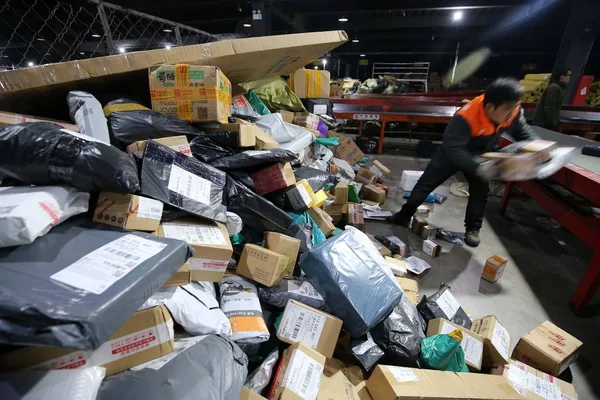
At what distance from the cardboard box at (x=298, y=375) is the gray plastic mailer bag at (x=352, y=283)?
0.23 m

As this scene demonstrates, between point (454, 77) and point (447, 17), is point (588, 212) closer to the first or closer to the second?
point (447, 17)

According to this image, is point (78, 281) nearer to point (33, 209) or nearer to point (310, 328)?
point (33, 209)

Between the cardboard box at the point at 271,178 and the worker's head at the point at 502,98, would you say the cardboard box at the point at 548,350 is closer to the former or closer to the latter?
the worker's head at the point at 502,98

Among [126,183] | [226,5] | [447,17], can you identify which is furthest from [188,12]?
[126,183]

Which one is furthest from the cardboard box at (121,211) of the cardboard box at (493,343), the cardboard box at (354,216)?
the cardboard box at (354,216)

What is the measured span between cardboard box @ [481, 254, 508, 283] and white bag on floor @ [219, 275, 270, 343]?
1815mm

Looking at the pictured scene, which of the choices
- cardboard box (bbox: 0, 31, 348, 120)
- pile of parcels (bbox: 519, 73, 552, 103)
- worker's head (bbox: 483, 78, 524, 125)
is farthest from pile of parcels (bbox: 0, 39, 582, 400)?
pile of parcels (bbox: 519, 73, 552, 103)

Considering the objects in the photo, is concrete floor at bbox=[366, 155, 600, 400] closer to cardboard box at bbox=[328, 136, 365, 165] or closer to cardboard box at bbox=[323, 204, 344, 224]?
cardboard box at bbox=[323, 204, 344, 224]

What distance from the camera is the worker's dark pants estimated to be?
2.49m

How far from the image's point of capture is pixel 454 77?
43.2ft

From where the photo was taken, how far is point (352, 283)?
1.30 meters

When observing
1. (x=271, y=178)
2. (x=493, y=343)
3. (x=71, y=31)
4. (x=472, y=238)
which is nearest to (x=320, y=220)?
(x=271, y=178)

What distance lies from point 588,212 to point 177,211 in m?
2.80

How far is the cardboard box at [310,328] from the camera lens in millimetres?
1188
